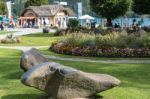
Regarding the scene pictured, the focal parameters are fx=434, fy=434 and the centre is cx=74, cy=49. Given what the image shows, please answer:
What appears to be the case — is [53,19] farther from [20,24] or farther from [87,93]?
[87,93]

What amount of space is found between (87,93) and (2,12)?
3571 inches

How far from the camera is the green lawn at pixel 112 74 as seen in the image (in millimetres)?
10820

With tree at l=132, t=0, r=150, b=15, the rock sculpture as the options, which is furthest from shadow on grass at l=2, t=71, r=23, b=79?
tree at l=132, t=0, r=150, b=15

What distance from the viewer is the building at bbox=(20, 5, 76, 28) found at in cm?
8706

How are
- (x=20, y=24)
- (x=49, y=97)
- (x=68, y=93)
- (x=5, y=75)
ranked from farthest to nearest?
(x=20, y=24), (x=5, y=75), (x=49, y=97), (x=68, y=93)

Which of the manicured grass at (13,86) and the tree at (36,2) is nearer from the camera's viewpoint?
the manicured grass at (13,86)

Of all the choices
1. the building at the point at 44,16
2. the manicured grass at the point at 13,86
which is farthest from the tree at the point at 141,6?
the building at the point at 44,16

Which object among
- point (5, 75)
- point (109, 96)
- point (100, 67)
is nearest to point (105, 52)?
point (100, 67)

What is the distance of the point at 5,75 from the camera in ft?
46.9

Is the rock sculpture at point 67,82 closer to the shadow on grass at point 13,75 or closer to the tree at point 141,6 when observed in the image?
the shadow on grass at point 13,75

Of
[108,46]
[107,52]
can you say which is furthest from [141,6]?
[107,52]

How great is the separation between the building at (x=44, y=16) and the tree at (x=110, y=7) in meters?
40.0

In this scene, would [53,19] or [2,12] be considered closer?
[53,19]

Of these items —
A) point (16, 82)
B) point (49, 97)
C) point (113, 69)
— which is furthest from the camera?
point (113, 69)
